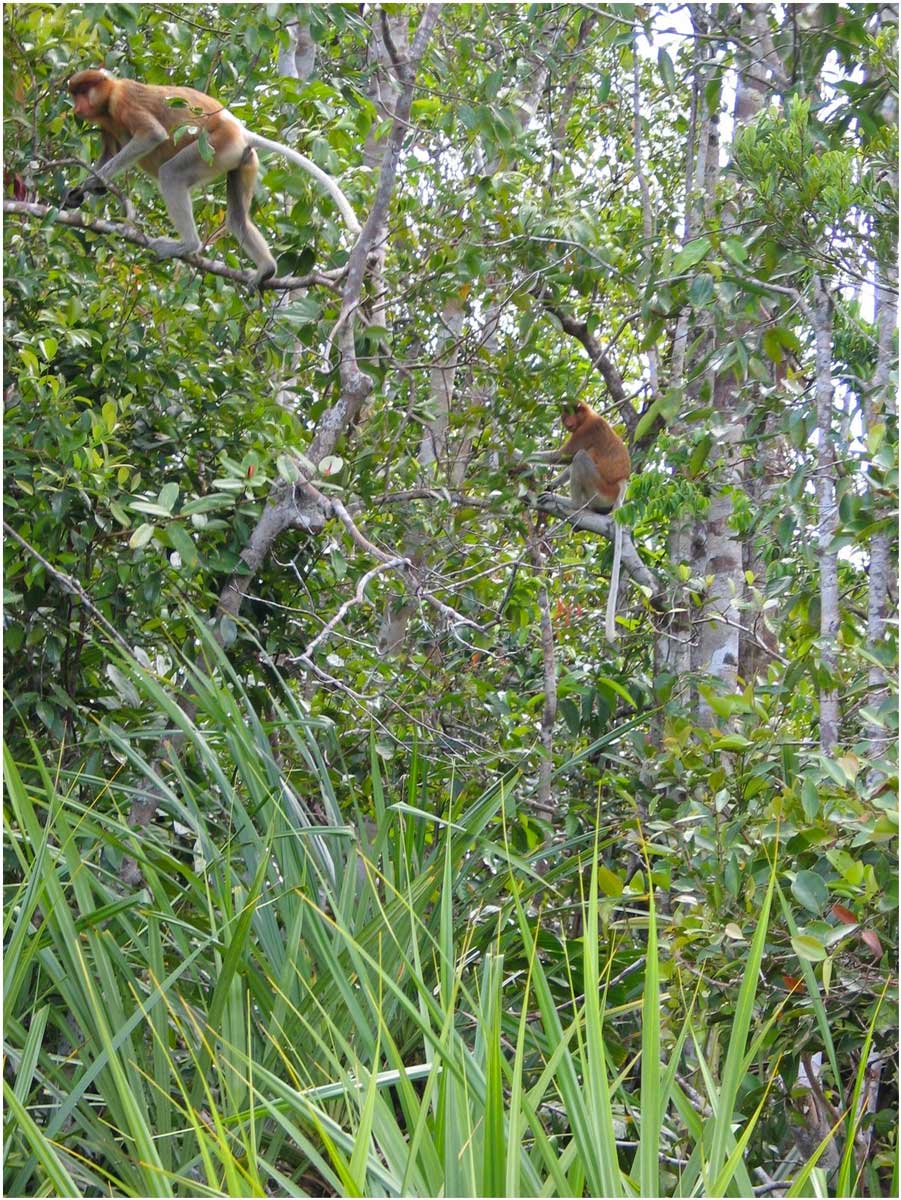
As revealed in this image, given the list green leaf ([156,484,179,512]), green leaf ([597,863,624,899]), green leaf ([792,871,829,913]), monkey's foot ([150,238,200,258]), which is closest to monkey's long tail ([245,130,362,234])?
monkey's foot ([150,238,200,258])

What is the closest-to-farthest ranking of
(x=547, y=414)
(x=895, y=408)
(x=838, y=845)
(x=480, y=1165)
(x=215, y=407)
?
(x=480, y=1165) → (x=838, y=845) → (x=895, y=408) → (x=215, y=407) → (x=547, y=414)

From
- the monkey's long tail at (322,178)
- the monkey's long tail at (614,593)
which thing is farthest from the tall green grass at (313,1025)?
the monkey's long tail at (322,178)

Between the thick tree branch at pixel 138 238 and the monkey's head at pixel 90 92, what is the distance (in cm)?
44

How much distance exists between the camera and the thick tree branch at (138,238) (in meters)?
3.39

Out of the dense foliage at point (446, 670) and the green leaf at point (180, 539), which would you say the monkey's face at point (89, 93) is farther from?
the green leaf at point (180, 539)

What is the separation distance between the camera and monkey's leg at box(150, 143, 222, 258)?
13.8ft

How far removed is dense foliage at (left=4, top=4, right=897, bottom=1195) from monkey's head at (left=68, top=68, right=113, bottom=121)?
14 cm

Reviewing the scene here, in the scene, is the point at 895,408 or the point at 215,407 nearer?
the point at 895,408

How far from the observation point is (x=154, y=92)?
4297 mm

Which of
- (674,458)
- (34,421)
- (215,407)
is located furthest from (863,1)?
(34,421)

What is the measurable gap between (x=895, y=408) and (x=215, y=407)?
6.93 feet

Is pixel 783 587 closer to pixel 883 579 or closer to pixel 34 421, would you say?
pixel 883 579

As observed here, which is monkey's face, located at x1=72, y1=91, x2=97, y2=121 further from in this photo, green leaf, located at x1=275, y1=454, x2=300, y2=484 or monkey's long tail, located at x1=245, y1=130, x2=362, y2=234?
green leaf, located at x1=275, y1=454, x2=300, y2=484

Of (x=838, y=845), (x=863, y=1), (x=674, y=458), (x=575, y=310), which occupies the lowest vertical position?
(x=838, y=845)
